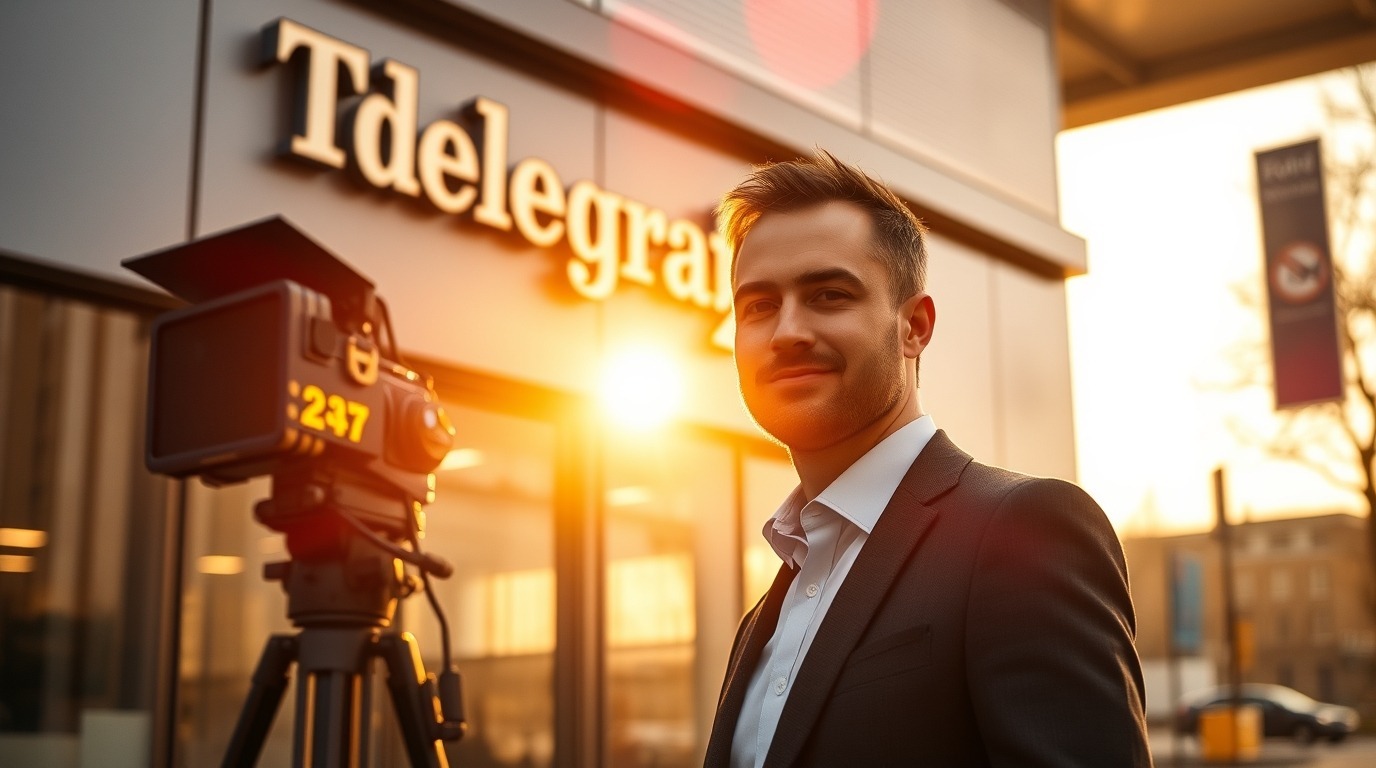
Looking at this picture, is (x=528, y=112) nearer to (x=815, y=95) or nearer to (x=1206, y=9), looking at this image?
(x=815, y=95)

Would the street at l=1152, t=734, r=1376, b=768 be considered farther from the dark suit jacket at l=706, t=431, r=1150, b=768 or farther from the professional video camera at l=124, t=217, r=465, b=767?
the dark suit jacket at l=706, t=431, r=1150, b=768

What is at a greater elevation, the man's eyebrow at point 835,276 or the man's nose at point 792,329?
the man's eyebrow at point 835,276

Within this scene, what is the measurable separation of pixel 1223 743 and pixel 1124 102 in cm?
1070

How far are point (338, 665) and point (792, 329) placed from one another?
4.91 feet

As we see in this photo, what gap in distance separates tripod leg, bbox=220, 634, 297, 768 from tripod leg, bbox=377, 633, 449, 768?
0.22 m

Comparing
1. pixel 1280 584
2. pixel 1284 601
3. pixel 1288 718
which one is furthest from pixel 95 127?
pixel 1280 584

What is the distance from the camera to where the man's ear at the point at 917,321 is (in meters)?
1.86

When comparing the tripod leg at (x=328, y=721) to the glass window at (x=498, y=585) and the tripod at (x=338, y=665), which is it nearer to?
the tripod at (x=338, y=665)

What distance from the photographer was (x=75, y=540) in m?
4.45

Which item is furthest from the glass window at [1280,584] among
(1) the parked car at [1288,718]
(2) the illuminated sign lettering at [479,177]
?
(2) the illuminated sign lettering at [479,177]

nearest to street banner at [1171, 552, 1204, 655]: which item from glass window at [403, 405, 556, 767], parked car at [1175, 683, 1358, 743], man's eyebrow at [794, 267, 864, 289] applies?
parked car at [1175, 683, 1358, 743]

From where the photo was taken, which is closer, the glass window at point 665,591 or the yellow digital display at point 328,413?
the yellow digital display at point 328,413

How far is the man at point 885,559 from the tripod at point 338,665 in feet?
3.40

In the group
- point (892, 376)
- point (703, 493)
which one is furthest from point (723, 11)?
point (892, 376)
